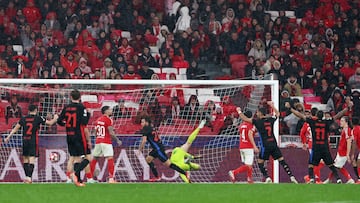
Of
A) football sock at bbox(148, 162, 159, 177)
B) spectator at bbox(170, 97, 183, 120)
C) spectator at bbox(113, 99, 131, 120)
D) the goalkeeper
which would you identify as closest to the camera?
the goalkeeper

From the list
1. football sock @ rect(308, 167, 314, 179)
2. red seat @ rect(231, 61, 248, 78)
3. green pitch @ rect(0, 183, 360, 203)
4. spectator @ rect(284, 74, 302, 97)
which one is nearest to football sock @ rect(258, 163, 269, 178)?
football sock @ rect(308, 167, 314, 179)

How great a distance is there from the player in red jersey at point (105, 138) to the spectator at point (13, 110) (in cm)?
212

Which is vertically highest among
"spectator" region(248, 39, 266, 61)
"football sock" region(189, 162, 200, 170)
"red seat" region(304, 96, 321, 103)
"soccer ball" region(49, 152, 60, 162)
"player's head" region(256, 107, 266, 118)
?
"spectator" region(248, 39, 266, 61)

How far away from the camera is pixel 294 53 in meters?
29.7

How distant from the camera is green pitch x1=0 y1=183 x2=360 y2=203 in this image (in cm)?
1591

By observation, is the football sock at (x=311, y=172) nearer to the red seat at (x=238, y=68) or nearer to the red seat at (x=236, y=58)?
the red seat at (x=238, y=68)

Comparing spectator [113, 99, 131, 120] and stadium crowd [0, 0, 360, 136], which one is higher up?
stadium crowd [0, 0, 360, 136]

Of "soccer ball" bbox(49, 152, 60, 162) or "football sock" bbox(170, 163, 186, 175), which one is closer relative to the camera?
"football sock" bbox(170, 163, 186, 175)

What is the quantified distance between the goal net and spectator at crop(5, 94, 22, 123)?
20 millimetres

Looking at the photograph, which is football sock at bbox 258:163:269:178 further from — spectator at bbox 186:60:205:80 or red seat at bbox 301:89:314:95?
spectator at bbox 186:60:205:80

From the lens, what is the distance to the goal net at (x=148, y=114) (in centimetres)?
2375

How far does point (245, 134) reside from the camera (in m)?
22.9

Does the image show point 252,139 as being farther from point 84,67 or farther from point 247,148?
point 84,67

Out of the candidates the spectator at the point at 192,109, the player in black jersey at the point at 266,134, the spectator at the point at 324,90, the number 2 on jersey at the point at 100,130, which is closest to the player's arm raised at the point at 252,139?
the player in black jersey at the point at 266,134
